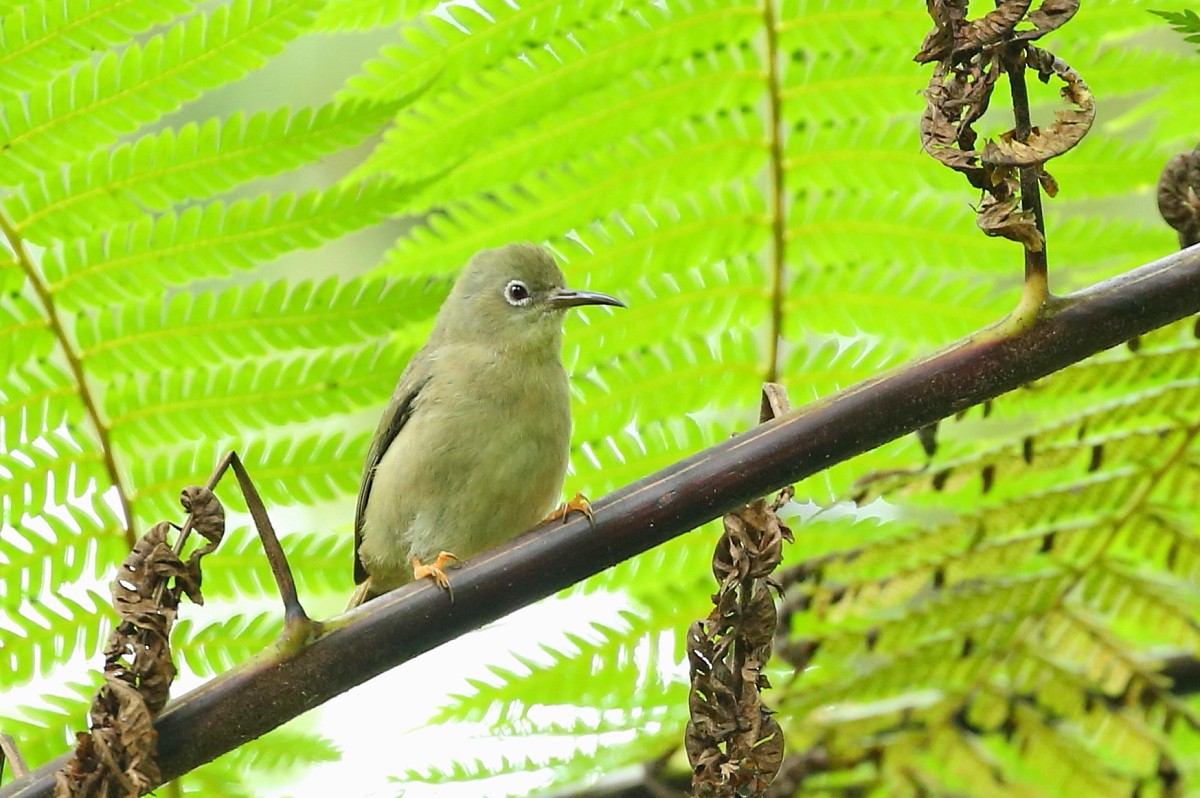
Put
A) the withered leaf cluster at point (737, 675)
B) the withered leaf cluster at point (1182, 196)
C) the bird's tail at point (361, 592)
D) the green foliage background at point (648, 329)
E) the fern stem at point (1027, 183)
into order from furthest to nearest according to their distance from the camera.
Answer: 1. the bird's tail at point (361, 592)
2. the green foliage background at point (648, 329)
3. the withered leaf cluster at point (1182, 196)
4. the withered leaf cluster at point (737, 675)
5. the fern stem at point (1027, 183)

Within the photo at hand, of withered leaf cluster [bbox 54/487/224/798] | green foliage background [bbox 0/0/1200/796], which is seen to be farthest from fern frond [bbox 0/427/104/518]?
withered leaf cluster [bbox 54/487/224/798]

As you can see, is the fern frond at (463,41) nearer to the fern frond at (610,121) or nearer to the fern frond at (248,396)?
the fern frond at (610,121)

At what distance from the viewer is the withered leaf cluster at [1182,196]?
204 cm

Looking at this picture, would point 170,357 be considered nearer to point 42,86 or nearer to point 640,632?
point 42,86

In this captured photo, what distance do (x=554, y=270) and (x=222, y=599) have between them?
1.79 metres

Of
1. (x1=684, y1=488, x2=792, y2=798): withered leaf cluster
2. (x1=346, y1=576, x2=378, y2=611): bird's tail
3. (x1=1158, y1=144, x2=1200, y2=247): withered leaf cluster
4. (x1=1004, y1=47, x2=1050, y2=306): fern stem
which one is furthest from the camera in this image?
(x1=346, y1=576, x2=378, y2=611): bird's tail

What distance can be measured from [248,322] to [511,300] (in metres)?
1.57

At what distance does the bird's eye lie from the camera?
4.64 meters

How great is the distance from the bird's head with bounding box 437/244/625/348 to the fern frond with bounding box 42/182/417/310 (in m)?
1.04

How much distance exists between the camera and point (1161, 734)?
3.13m

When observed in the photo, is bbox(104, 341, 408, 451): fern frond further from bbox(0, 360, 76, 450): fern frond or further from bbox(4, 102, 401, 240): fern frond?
bbox(4, 102, 401, 240): fern frond

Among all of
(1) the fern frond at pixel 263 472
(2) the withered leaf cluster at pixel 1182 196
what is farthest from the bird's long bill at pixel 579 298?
(2) the withered leaf cluster at pixel 1182 196

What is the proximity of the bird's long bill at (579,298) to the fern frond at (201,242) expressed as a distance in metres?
0.73

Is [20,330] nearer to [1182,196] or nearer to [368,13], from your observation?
[368,13]
